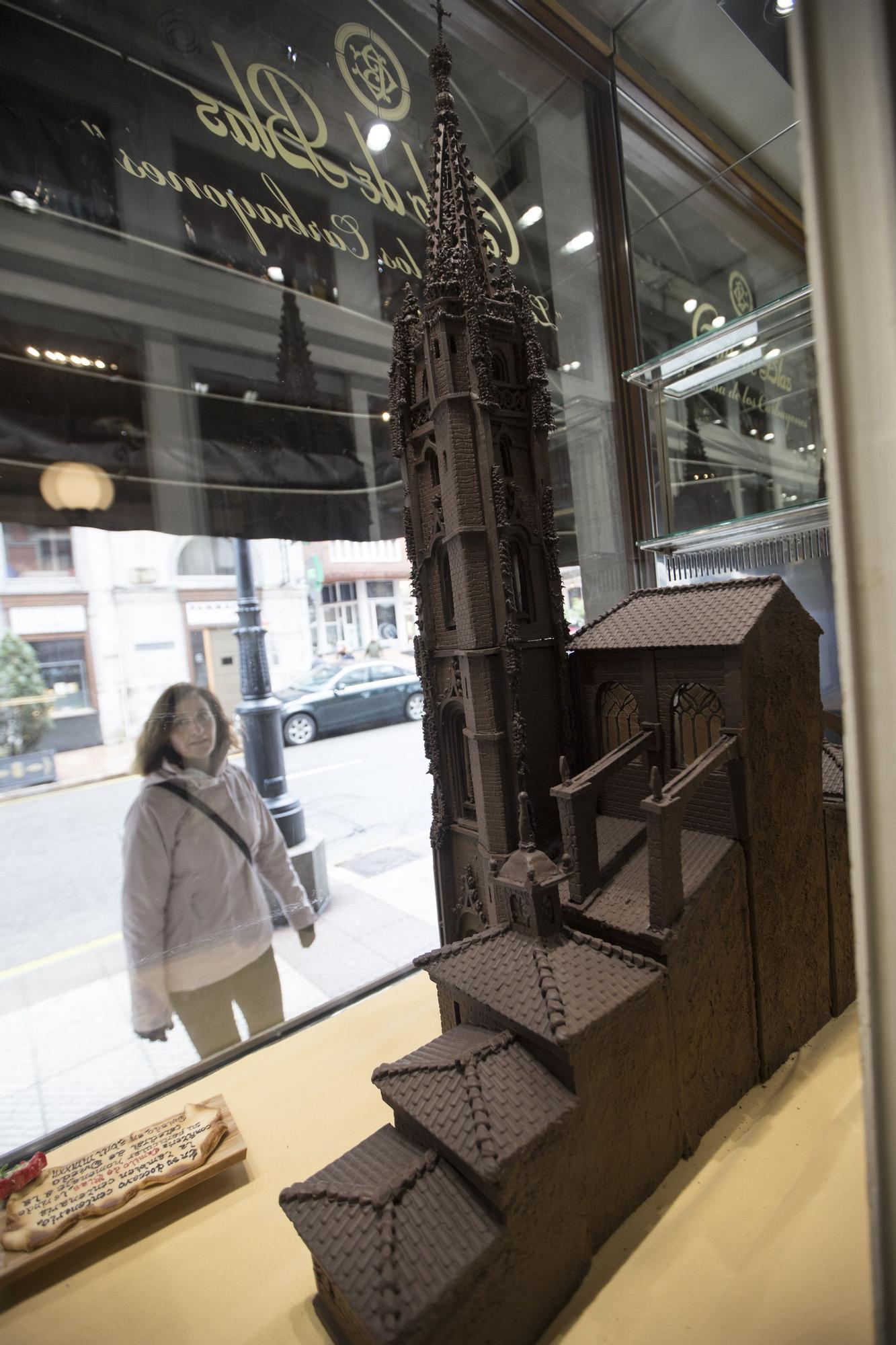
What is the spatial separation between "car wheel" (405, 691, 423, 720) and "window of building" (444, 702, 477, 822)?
1.77 metres

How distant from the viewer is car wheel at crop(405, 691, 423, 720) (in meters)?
5.85

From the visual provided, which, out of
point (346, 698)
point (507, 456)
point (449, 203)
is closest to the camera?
point (449, 203)

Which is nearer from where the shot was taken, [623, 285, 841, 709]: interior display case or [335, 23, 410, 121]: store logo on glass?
[623, 285, 841, 709]: interior display case

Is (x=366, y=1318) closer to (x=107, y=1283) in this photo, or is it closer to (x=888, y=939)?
(x=107, y=1283)

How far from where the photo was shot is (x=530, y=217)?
5988 mm

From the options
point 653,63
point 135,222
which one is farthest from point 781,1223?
point 653,63

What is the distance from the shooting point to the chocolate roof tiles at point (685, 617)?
3.26 meters

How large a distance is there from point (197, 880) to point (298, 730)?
4.28 ft

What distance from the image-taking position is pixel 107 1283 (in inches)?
112

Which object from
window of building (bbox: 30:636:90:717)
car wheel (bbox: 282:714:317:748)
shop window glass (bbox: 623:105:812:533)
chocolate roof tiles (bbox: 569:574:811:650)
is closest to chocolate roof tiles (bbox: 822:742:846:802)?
chocolate roof tiles (bbox: 569:574:811:650)

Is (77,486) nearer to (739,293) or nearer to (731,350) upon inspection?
(731,350)

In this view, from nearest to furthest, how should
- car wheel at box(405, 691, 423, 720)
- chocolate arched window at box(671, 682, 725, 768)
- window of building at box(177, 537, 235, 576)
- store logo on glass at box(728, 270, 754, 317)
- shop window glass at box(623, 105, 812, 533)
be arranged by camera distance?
chocolate arched window at box(671, 682, 725, 768)
window of building at box(177, 537, 235, 576)
car wheel at box(405, 691, 423, 720)
shop window glass at box(623, 105, 812, 533)
store logo on glass at box(728, 270, 754, 317)

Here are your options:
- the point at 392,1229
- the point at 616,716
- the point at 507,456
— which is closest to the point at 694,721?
the point at 616,716

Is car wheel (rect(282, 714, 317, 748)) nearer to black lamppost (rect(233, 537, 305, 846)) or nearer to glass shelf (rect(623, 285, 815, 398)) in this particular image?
black lamppost (rect(233, 537, 305, 846))
